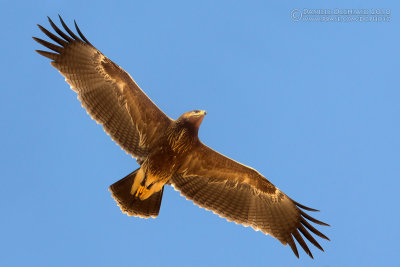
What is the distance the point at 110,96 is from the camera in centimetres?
1196

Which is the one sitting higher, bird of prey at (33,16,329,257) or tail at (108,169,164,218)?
bird of prey at (33,16,329,257)

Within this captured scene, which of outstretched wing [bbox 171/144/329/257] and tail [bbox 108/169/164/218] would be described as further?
outstretched wing [bbox 171/144/329/257]

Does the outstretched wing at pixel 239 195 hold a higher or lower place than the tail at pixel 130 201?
higher

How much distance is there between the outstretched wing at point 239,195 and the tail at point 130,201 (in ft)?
2.36

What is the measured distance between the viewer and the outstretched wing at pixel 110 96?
11.7 meters

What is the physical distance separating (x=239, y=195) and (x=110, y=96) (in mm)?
3353

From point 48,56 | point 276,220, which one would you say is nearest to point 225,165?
point 276,220

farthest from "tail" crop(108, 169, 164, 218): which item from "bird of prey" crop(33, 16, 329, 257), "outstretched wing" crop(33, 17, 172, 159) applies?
"outstretched wing" crop(33, 17, 172, 159)

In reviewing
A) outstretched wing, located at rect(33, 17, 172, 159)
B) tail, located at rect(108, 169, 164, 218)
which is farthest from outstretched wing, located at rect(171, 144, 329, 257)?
outstretched wing, located at rect(33, 17, 172, 159)

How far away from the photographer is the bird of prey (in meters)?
11.6

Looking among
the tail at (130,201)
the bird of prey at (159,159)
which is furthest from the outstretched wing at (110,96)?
the tail at (130,201)

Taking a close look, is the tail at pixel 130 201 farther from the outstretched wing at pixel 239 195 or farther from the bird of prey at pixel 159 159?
the outstretched wing at pixel 239 195

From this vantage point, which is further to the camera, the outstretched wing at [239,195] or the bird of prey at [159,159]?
the outstretched wing at [239,195]

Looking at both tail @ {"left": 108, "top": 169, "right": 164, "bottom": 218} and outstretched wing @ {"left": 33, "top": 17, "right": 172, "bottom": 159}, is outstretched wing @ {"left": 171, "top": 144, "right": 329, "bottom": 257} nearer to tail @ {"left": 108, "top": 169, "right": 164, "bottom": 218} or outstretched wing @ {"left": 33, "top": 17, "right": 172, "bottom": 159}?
tail @ {"left": 108, "top": 169, "right": 164, "bottom": 218}
